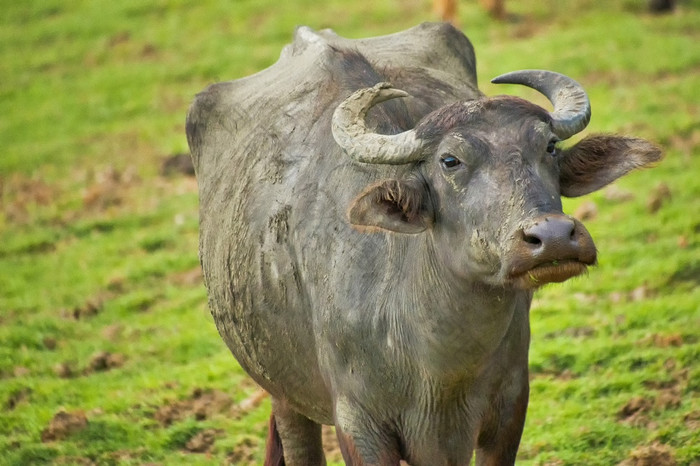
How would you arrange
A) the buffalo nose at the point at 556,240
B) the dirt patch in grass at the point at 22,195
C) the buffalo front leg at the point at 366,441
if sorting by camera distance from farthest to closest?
the dirt patch in grass at the point at 22,195
the buffalo front leg at the point at 366,441
the buffalo nose at the point at 556,240

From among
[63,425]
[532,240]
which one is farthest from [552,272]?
[63,425]

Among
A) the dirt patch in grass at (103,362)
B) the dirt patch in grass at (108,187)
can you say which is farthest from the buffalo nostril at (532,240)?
the dirt patch in grass at (108,187)

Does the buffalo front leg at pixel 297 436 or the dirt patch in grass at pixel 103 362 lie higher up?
the buffalo front leg at pixel 297 436

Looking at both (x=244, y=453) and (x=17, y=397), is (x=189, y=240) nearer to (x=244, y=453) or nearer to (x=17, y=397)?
(x=17, y=397)

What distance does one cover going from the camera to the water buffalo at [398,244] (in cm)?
473

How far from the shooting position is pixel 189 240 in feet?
41.5

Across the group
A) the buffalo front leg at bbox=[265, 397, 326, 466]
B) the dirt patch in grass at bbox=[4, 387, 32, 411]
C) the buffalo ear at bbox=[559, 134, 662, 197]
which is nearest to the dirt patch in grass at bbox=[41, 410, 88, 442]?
the dirt patch in grass at bbox=[4, 387, 32, 411]

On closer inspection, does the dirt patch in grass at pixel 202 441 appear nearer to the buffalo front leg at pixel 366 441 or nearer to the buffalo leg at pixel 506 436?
the buffalo front leg at pixel 366 441

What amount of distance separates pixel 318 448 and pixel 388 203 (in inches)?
101

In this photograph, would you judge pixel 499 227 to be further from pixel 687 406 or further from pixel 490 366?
pixel 687 406

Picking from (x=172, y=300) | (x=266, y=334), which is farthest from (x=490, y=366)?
(x=172, y=300)

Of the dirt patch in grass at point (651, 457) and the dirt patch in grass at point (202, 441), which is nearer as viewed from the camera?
the dirt patch in grass at point (651, 457)

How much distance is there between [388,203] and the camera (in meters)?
4.90

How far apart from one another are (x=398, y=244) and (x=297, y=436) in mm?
1997
